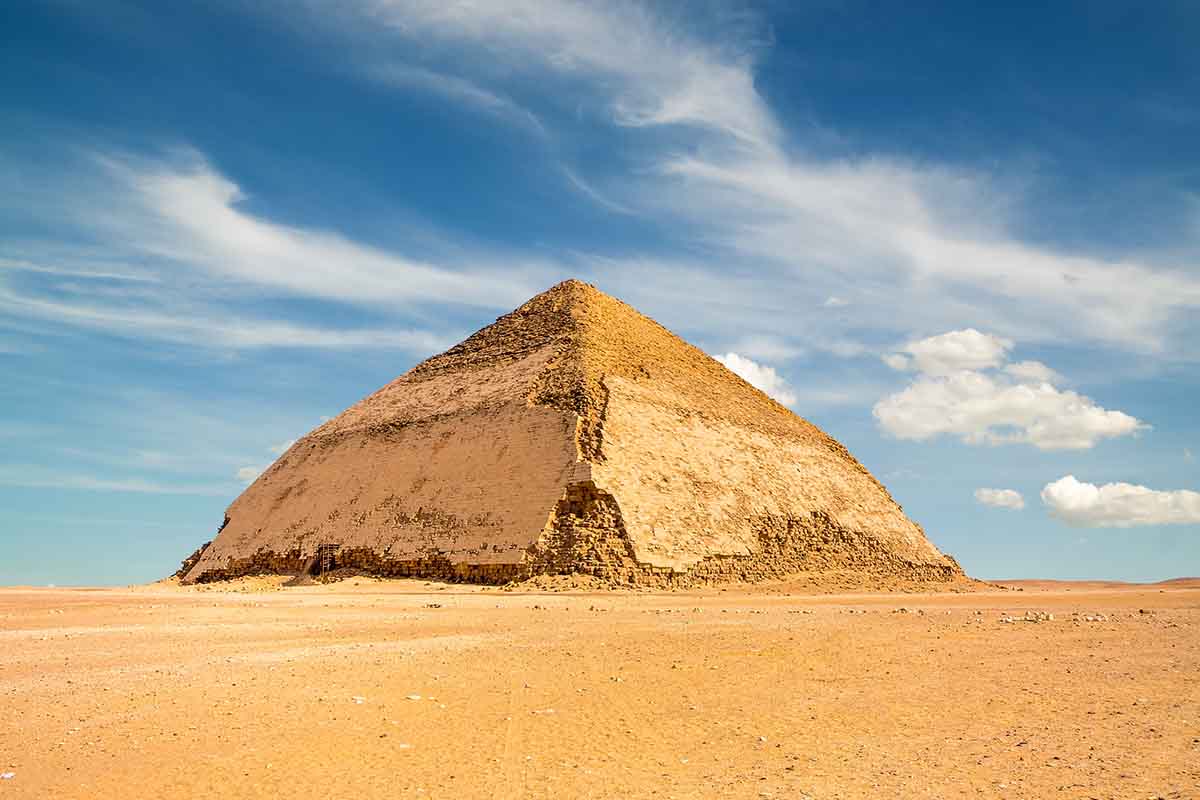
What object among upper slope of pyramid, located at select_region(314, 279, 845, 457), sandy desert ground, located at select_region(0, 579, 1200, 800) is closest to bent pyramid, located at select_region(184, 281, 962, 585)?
upper slope of pyramid, located at select_region(314, 279, 845, 457)

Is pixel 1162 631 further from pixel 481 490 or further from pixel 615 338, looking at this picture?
pixel 615 338

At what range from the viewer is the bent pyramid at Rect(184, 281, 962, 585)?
28.1 m

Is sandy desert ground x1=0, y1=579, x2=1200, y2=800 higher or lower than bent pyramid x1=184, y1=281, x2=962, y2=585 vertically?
lower

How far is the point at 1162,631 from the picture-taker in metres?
14.0

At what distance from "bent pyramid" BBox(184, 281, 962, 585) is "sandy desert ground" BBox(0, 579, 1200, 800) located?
13259mm

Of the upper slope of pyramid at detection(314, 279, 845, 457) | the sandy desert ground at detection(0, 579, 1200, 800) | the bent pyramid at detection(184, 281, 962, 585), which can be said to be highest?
the upper slope of pyramid at detection(314, 279, 845, 457)

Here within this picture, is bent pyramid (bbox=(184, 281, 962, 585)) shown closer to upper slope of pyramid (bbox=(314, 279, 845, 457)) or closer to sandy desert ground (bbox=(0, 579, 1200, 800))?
upper slope of pyramid (bbox=(314, 279, 845, 457))

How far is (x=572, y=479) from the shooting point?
28.3m

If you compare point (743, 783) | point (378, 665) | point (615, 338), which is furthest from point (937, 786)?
point (615, 338)

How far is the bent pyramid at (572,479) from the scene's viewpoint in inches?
1107

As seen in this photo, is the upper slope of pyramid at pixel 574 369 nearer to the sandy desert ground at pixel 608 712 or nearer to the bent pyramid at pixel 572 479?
the bent pyramid at pixel 572 479

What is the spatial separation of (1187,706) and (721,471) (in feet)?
85.0

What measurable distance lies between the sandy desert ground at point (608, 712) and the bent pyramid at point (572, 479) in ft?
43.5

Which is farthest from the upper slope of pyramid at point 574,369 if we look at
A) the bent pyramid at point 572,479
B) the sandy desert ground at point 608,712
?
the sandy desert ground at point 608,712
